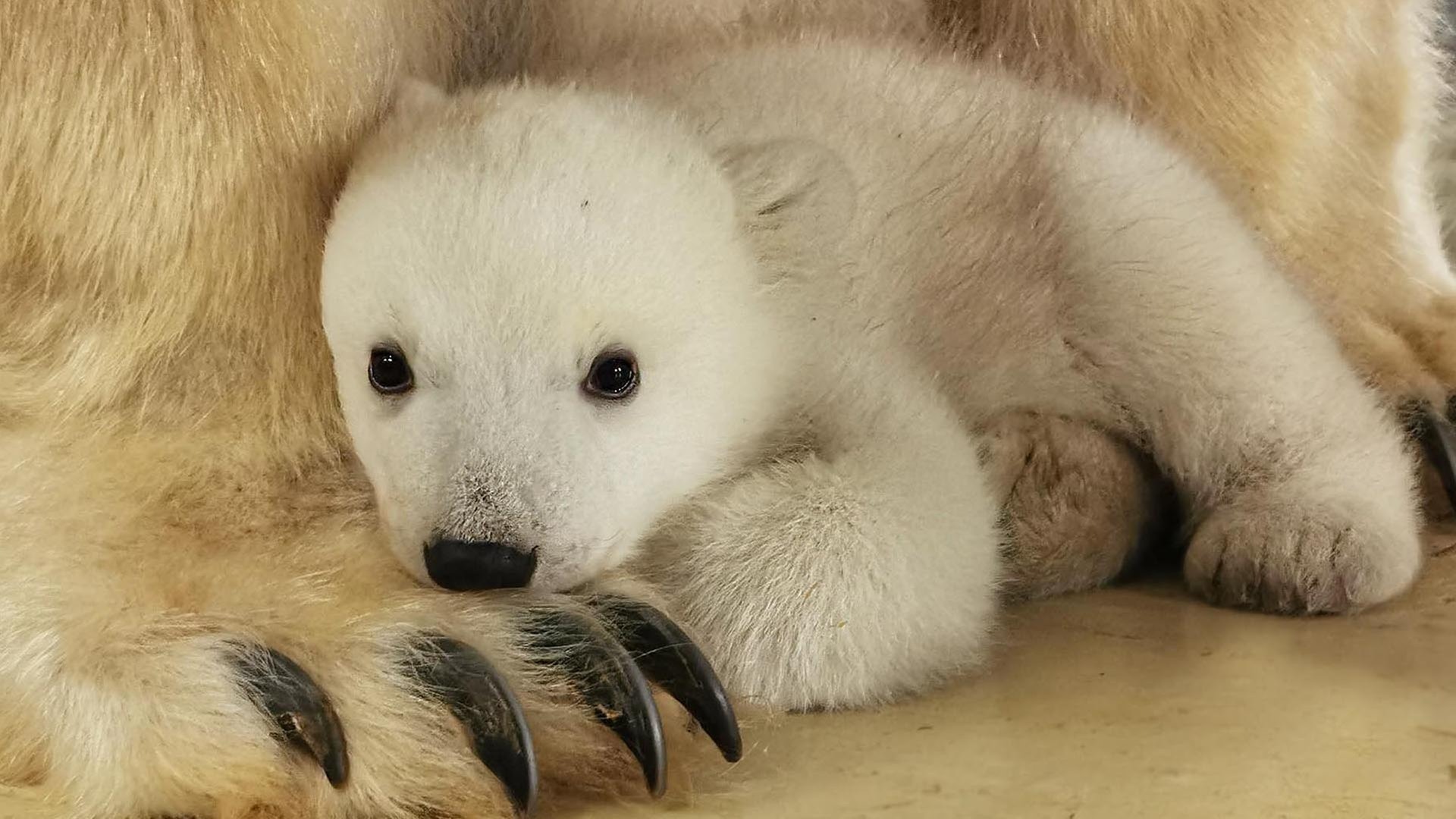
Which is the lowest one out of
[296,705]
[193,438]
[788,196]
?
[296,705]

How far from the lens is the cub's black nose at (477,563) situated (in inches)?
39.6

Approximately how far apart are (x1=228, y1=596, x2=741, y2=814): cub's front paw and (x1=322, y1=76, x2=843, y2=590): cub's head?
0.04 metres

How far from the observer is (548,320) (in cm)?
106

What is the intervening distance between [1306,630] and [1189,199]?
386 millimetres

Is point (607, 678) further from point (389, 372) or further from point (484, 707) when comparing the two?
point (389, 372)

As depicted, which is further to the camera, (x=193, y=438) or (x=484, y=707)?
(x=193, y=438)

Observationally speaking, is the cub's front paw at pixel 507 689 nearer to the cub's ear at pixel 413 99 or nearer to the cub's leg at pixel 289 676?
the cub's leg at pixel 289 676

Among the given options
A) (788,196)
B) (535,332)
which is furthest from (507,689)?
(788,196)

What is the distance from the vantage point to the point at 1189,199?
142cm

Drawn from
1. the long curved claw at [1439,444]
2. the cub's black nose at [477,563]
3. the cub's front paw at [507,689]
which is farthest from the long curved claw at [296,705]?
the long curved claw at [1439,444]

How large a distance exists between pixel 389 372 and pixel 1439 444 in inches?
40.9

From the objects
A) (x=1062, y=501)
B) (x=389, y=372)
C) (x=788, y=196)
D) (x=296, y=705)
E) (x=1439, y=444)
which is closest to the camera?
(x=296, y=705)

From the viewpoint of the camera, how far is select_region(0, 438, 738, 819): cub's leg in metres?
0.95

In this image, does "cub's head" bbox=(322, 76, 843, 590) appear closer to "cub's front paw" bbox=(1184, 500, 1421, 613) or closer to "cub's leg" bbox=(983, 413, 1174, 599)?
"cub's leg" bbox=(983, 413, 1174, 599)
